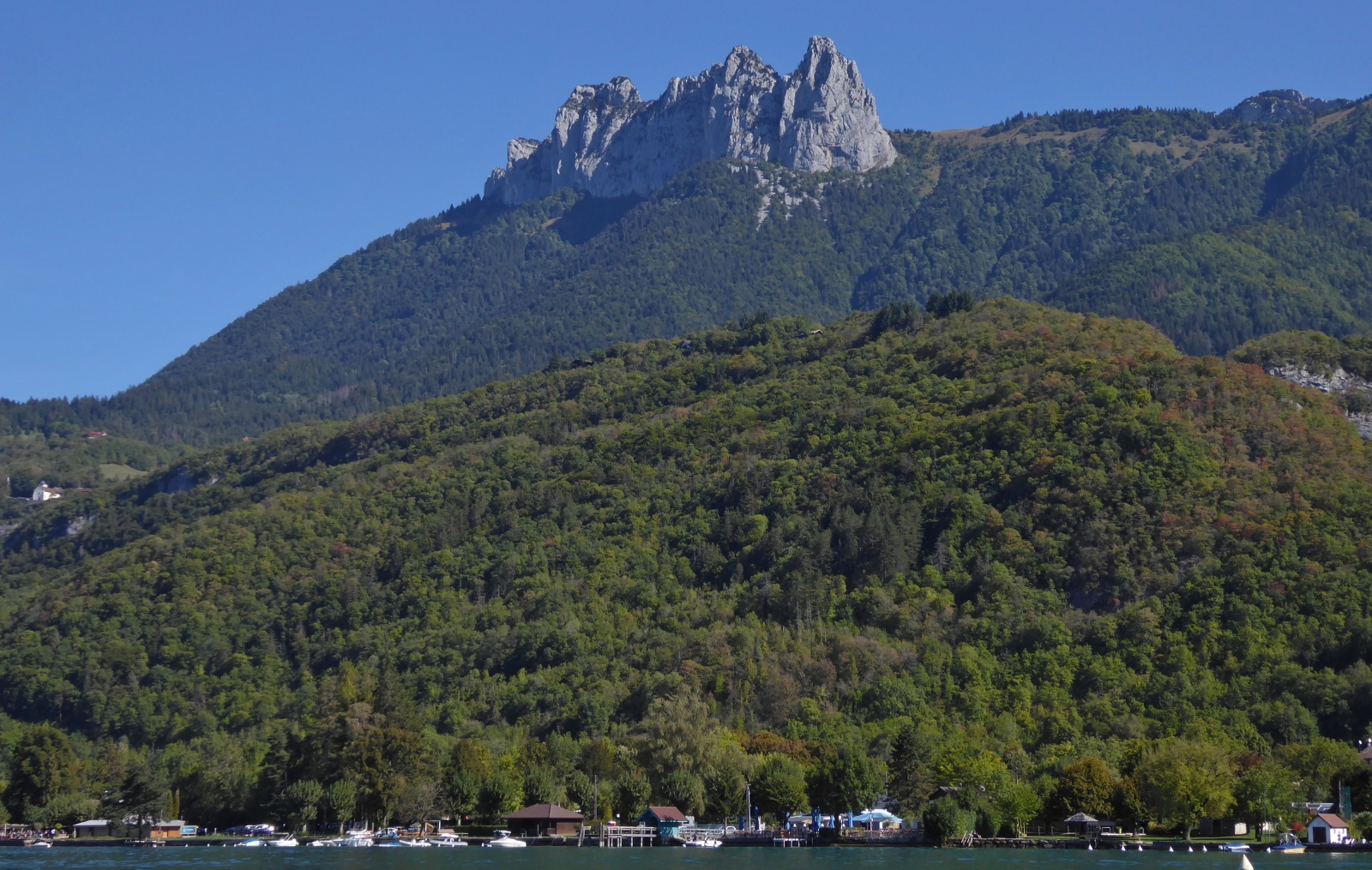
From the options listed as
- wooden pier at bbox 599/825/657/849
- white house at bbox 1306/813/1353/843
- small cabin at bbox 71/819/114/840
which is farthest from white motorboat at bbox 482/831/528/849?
white house at bbox 1306/813/1353/843

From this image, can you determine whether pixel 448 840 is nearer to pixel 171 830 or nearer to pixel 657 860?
pixel 657 860

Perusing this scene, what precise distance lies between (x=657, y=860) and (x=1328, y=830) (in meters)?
40.6

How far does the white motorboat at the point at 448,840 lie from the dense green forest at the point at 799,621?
2.55 meters

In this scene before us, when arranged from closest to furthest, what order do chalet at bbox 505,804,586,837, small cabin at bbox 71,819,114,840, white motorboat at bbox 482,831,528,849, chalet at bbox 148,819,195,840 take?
1. white motorboat at bbox 482,831,528,849
2. chalet at bbox 505,804,586,837
3. small cabin at bbox 71,819,114,840
4. chalet at bbox 148,819,195,840

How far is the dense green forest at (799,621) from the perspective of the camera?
380 feet

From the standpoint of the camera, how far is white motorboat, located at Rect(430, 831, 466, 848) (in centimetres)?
11188

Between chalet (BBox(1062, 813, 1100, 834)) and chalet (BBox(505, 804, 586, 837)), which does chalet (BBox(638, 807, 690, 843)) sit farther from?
chalet (BBox(1062, 813, 1100, 834))

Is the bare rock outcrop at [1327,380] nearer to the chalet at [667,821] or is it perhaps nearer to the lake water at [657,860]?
the lake water at [657,860]

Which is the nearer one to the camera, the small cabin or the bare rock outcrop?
the small cabin

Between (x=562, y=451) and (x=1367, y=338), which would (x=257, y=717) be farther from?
(x=1367, y=338)

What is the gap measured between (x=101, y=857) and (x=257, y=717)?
48787mm

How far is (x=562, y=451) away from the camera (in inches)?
7781

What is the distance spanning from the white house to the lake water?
317cm

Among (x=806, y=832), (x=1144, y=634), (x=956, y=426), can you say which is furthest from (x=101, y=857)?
(x=956, y=426)
